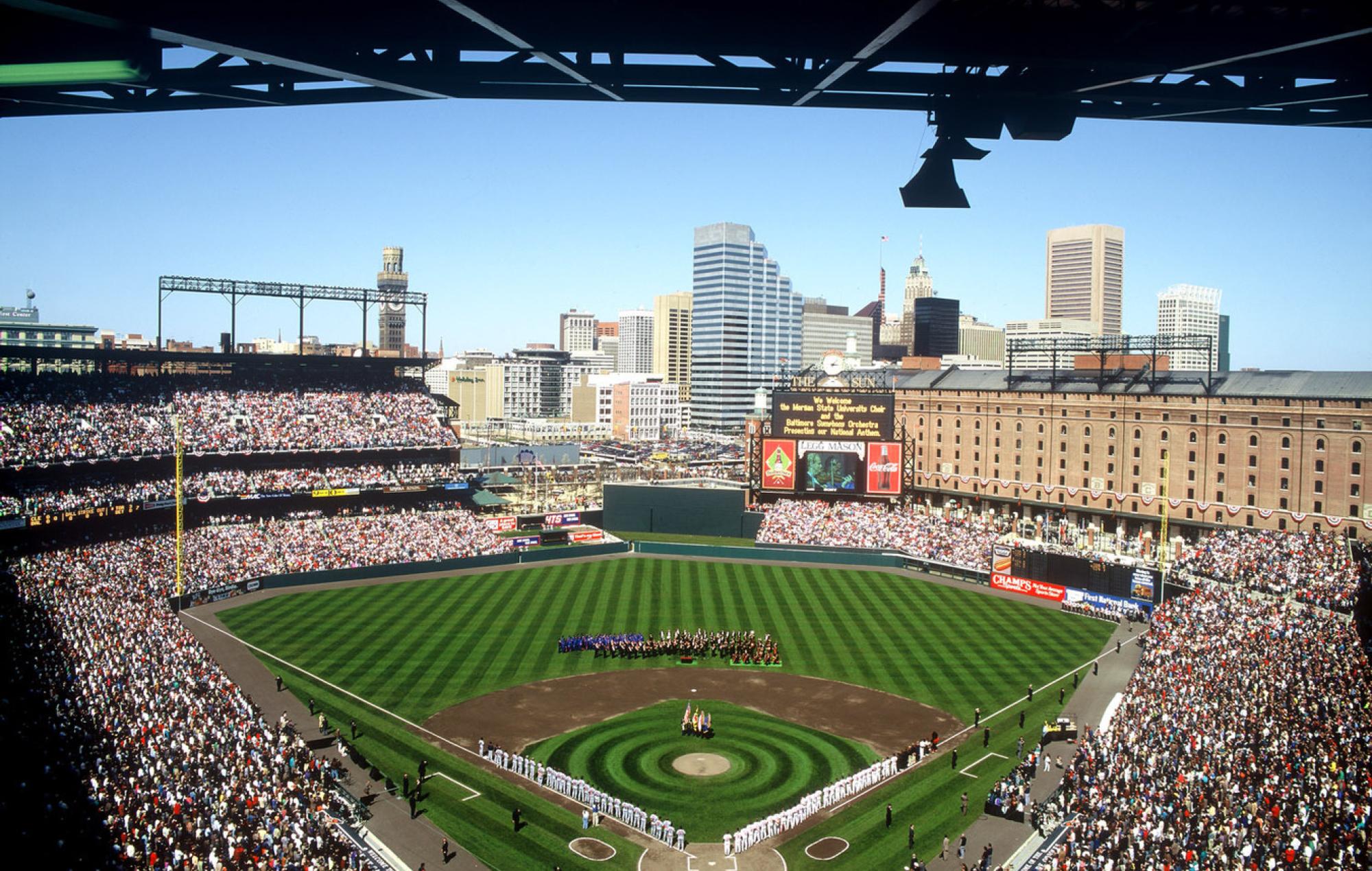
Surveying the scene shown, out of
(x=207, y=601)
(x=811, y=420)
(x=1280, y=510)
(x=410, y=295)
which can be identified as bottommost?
(x=207, y=601)

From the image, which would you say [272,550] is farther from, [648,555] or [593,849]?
[593,849]

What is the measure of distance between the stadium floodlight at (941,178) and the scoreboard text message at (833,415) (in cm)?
5666

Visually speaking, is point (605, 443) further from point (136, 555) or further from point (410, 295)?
point (136, 555)

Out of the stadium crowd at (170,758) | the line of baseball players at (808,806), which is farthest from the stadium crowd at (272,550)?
the line of baseball players at (808,806)

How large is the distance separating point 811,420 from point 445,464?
2735 centimetres

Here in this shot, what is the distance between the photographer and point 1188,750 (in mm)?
25641

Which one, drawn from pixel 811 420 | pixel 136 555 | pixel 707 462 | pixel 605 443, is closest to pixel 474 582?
pixel 136 555

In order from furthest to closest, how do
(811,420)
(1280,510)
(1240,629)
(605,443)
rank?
(605,443)
(811,420)
(1280,510)
(1240,629)

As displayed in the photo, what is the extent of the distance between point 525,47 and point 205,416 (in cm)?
6418

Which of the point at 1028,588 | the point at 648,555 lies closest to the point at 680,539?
the point at 648,555

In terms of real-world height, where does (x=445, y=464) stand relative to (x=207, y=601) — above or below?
above

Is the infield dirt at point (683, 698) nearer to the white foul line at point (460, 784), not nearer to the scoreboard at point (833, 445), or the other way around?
the white foul line at point (460, 784)

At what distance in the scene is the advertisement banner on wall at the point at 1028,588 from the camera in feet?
170

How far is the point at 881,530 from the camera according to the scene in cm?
6438
